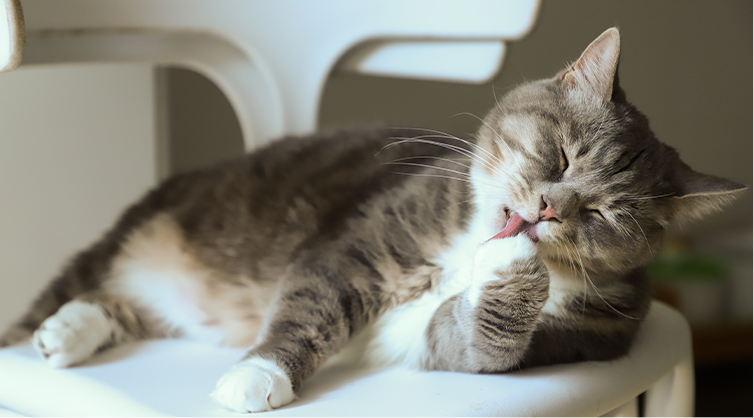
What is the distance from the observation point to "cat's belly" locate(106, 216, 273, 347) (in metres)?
1.18

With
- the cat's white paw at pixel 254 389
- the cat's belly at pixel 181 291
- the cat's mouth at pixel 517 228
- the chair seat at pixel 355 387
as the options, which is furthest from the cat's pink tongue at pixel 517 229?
the cat's belly at pixel 181 291

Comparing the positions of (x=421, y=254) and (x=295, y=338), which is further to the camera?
(x=421, y=254)

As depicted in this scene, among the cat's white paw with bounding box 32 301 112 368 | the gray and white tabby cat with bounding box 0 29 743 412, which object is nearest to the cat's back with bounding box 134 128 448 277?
the gray and white tabby cat with bounding box 0 29 743 412

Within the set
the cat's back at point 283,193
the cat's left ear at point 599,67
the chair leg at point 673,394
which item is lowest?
the chair leg at point 673,394

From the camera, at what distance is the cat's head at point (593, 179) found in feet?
2.92

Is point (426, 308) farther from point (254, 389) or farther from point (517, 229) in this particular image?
point (254, 389)

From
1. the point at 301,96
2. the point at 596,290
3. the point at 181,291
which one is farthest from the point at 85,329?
the point at 596,290

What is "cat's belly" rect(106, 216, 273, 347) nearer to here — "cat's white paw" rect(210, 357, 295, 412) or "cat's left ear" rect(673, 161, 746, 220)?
"cat's white paw" rect(210, 357, 295, 412)

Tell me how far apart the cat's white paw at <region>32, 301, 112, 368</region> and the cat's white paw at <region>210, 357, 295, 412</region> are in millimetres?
275

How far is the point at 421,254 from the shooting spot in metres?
1.06

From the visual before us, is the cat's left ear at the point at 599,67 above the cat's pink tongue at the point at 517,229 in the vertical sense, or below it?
above

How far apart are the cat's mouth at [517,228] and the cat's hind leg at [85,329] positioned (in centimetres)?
66

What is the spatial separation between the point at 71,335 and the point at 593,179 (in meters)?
0.82

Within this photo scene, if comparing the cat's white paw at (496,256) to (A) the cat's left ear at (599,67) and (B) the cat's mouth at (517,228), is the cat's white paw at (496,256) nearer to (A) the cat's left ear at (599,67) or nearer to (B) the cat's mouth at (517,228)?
(B) the cat's mouth at (517,228)
